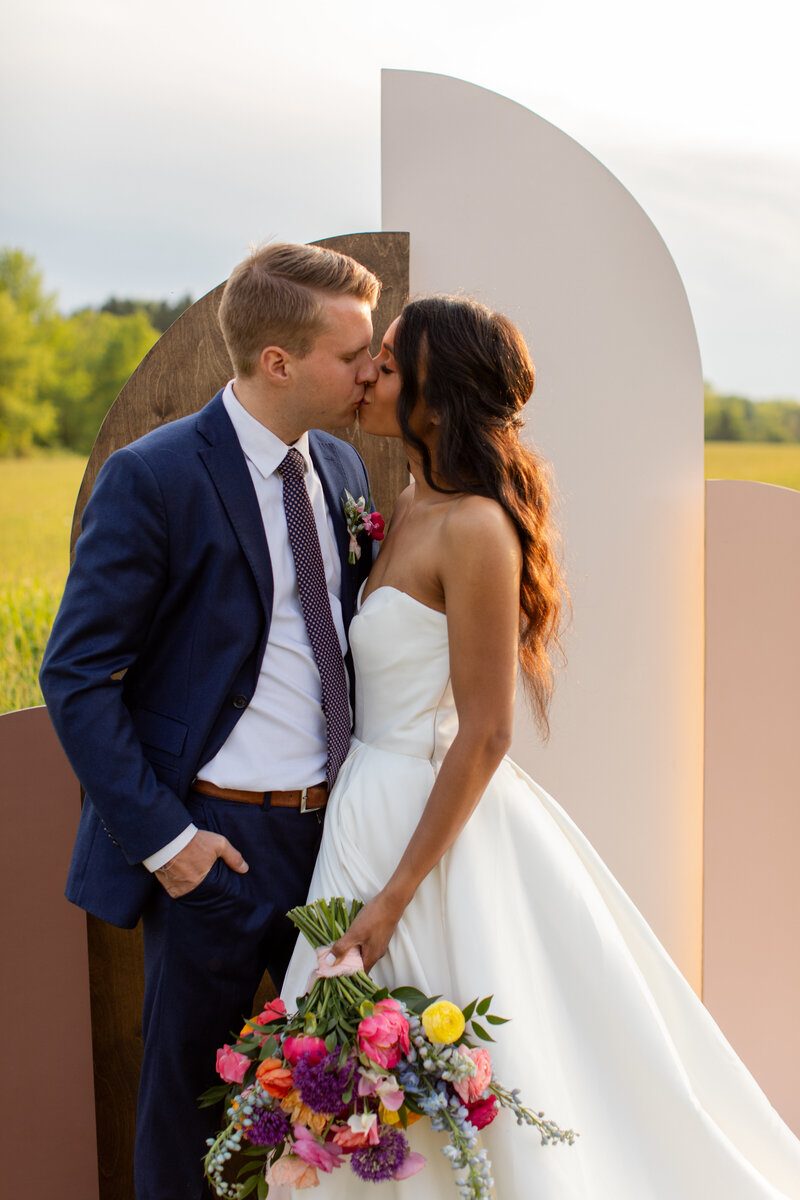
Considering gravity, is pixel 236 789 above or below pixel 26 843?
above

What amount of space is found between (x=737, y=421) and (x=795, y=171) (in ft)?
17.8

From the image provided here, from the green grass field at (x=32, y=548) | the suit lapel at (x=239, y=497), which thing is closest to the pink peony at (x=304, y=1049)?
the suit lapel at (x=239, y=497)

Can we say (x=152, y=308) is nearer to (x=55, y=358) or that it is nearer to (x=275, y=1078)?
(x=55, y=358)

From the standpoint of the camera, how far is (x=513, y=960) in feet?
5.63

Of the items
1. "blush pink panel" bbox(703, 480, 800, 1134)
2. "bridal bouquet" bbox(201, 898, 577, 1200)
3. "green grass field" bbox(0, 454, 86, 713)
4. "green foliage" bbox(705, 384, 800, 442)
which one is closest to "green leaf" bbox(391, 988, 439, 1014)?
"bridal bouquet" bbox(201, 898, 577, 1200)

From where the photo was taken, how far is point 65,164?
10.6 m

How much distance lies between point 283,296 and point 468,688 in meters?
0.81

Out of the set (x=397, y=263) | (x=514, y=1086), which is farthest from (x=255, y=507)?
(x=514, y=1086)

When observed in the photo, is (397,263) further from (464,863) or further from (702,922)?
(702,922)

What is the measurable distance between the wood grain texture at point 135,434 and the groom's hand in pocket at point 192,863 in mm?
748

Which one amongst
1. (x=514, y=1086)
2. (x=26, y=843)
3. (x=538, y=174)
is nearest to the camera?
(x=514, y=1086)

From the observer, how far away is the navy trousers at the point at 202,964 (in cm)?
176

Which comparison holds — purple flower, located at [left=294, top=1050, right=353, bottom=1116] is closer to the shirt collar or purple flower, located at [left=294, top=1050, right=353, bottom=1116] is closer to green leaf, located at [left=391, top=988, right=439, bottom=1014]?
green leaf, located at [left=391, top=988, right=439, bottom=1014]

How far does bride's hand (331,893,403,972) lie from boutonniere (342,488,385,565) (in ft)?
2.28
